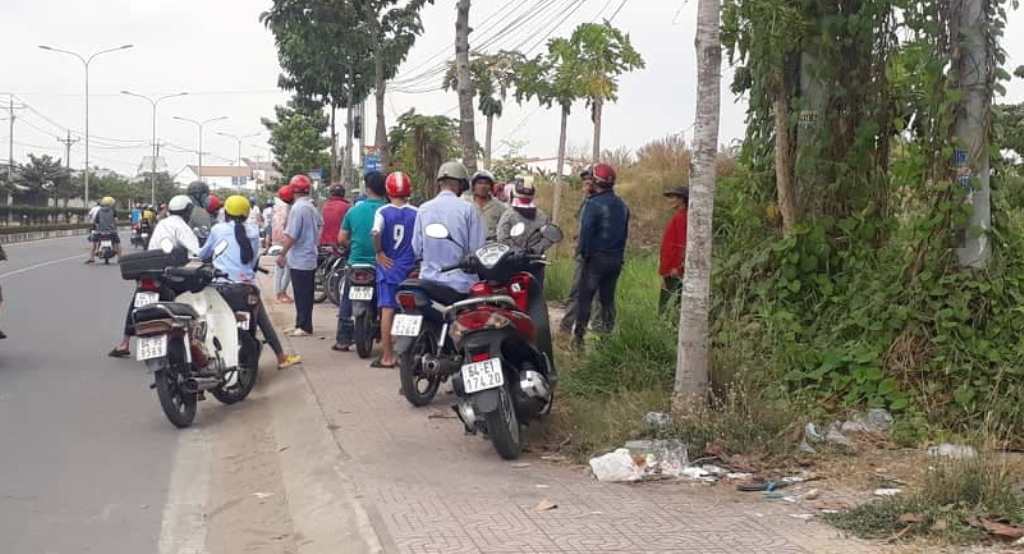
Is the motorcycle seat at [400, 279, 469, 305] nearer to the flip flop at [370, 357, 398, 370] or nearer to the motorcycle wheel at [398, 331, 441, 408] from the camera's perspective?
the motorcycle wheel at [398, 331, 441, 408]

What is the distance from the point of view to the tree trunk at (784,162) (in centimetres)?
867

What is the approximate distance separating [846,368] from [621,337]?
1.50m

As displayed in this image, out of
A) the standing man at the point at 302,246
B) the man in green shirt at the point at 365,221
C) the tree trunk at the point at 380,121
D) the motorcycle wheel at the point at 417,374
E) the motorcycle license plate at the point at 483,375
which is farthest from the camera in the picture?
the tree trunk at the point at 380,121

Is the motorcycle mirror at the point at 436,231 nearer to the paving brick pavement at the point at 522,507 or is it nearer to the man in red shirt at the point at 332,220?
the paving brick pavement at the point at 522,507

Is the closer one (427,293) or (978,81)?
(978,81)

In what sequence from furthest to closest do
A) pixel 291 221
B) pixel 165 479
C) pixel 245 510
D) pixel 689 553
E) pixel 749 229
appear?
pixel 291 221 → pixel 749 229 → pixel 165 479 → pixel 245 510 → pixel 689 553

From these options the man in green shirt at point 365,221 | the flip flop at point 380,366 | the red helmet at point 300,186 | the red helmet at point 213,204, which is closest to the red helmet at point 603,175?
the man in green shirt at point 365,221

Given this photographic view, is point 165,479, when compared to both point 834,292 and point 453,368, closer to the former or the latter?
point 453,368

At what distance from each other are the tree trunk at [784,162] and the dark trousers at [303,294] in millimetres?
5314

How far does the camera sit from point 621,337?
782 centimetres

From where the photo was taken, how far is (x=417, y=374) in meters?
8.08

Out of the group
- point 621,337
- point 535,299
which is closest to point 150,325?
point 535,299

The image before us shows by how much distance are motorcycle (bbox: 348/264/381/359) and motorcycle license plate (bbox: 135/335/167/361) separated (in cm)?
294

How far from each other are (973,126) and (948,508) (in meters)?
3.17
